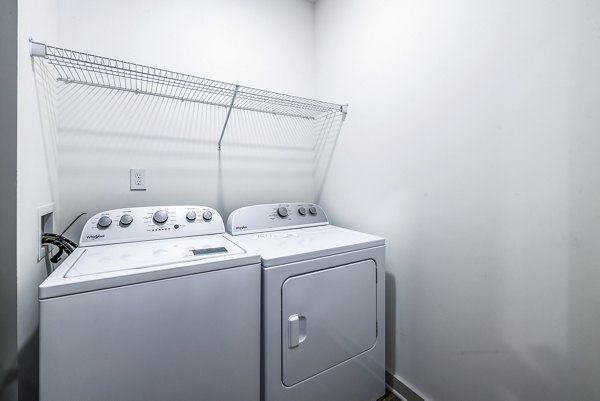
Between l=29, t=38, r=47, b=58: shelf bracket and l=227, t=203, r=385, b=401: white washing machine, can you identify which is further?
l=227, t=203, r=385, b=401: white washing machine

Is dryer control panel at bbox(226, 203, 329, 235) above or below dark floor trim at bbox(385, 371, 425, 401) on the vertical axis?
above

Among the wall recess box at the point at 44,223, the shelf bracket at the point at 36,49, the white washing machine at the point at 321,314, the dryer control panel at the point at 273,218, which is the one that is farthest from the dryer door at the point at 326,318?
the shelf bracket at the point at 36,49

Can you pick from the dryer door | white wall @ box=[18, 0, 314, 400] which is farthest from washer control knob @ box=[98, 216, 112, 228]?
the dryer door

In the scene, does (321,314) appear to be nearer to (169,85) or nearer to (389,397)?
(389,397)

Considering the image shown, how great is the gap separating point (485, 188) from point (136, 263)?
145 cm

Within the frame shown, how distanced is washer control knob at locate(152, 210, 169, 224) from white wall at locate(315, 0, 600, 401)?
1210 mm

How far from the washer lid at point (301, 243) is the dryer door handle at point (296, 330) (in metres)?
0.25

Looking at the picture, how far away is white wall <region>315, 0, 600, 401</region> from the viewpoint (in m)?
0.86

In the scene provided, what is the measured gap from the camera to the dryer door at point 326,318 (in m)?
1.09

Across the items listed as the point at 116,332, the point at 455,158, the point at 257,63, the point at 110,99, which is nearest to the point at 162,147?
the point at 110,99

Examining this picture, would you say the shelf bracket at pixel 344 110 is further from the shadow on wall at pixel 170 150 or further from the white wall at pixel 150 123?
the white wall at pixel 150 123

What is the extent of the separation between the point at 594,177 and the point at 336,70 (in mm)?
1595

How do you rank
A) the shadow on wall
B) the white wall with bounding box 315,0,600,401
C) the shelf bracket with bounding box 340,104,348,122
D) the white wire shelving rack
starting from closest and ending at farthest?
the white wall with bounding box 315,0,600,401 → the white wire shelving rack → the shadow on wall → the shelf bracket with bounding box 340,104,348,122

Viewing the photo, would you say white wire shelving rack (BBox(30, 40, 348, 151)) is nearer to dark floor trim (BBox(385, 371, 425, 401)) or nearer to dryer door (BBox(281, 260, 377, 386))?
dryer door (BBox(281, 260, 377, 386))
